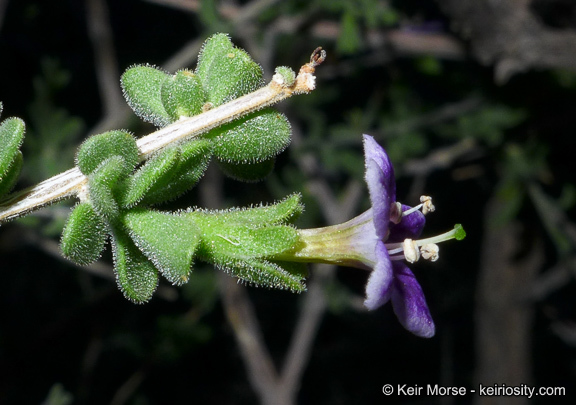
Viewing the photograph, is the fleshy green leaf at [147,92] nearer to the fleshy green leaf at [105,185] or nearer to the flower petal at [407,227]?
the fleshy green leaf at [105,185]

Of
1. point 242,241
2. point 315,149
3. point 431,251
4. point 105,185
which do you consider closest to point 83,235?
point 105,185

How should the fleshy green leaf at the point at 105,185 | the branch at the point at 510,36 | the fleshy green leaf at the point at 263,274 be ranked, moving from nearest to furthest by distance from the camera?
the fleshy green leaf at the point at 105,185
the fleshy green leaf at the point at 263,274
the branch at the point at 510,36

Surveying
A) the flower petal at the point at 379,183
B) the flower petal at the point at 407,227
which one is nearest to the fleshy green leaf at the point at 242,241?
the flower petal at the point at 379,183

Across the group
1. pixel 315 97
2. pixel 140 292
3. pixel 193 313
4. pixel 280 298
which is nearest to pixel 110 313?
pixel 193 313

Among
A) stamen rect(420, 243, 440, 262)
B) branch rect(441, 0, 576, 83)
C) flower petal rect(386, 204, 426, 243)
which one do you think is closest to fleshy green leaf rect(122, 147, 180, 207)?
flower petal rect(386, 204, 426, 243)

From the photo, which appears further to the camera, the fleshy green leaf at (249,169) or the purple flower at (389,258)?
the fleshy green leaf at (249,169)

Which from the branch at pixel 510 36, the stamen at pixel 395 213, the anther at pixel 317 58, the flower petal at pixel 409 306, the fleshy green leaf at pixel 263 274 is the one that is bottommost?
the flower petal at pixel 409 306
